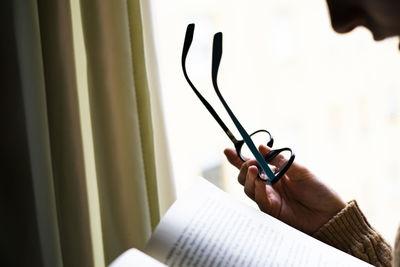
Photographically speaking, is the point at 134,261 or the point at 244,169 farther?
the point at 244,169

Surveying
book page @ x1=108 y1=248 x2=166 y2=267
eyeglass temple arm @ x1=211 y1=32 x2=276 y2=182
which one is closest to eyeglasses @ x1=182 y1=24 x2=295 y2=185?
eyeglass temple arm @ x1=211 y1=32 x2=276 y2=182

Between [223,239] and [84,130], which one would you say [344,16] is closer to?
[223,239]

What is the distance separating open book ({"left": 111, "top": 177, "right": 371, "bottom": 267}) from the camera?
496 millimetres

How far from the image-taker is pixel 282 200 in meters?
0.70

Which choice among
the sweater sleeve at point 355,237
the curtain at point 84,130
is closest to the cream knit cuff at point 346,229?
the sweater sleeve at point 355,237

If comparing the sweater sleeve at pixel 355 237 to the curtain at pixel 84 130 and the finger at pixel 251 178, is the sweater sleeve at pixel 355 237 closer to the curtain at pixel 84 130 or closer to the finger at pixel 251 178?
the finger at pixel 251 178

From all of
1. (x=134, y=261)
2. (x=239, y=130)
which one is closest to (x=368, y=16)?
(x=239, y=130)

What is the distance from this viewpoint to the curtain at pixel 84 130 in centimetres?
55

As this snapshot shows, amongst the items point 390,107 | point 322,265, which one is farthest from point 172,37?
point 390,107

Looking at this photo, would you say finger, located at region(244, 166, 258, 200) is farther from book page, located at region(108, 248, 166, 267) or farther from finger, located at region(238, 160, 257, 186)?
book page, located at region(108, 248, 166, 267)

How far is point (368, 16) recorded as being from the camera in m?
0.43

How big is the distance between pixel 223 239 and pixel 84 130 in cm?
28

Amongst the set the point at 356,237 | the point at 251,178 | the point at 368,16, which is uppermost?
the point at 368,16

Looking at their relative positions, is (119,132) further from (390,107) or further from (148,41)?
(390,107)
